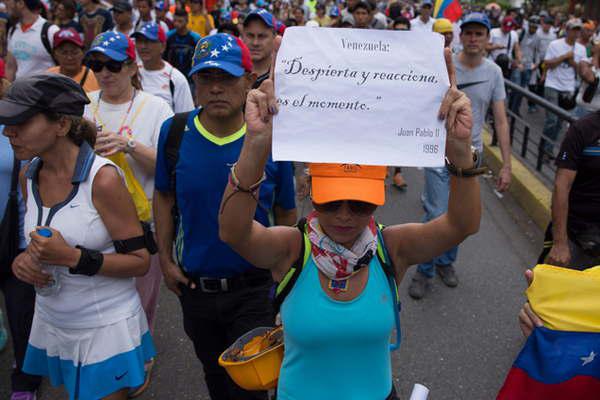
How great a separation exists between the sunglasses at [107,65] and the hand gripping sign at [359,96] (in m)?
2.01

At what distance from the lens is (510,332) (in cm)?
400

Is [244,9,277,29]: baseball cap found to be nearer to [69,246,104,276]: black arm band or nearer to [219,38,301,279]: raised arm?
[69,246,104,276]: black arm band

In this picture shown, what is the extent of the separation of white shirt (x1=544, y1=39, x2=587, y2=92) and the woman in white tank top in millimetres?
8663

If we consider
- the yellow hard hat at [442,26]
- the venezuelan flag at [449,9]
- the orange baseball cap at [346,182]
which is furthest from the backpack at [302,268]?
the venezuelan flag at [449,9]

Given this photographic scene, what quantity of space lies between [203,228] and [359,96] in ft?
4.05

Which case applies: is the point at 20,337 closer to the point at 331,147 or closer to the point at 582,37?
the point at 331,147

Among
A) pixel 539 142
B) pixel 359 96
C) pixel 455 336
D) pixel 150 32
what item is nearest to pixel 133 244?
pixel 359 96

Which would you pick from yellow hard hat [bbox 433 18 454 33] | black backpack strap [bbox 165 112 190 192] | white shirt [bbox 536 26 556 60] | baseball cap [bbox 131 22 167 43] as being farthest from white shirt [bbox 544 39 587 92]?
black backpack strap [bbox 165 112 190 192]

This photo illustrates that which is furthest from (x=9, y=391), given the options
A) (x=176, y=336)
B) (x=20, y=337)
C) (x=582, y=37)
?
(x=582, y=37)

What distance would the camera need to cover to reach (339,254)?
5.89 feet

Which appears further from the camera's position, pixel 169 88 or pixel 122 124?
pixel 169 88

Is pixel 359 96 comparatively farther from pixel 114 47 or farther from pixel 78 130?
pixel 114 47

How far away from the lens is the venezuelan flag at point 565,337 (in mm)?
1769

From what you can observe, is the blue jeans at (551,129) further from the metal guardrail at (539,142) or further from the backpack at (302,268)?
the backpack at (302,268)
